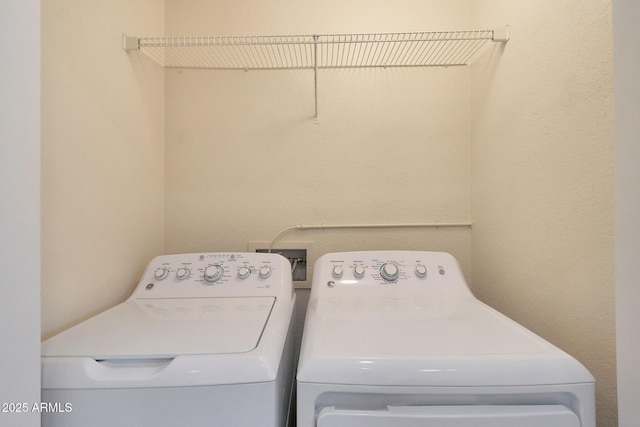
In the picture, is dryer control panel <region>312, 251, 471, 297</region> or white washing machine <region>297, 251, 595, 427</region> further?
dryer control panel <region>312, 251, 471, 297</region>

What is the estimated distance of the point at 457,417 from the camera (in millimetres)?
461

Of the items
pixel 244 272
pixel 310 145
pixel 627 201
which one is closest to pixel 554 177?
pixel 627 201

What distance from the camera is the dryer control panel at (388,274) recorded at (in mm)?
927

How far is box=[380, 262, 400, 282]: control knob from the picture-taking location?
95 cm

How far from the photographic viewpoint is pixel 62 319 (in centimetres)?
71

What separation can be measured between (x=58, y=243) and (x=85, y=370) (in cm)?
41

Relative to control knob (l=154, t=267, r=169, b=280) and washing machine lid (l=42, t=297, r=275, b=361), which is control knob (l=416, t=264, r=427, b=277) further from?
control knob (l=154, t=267, r=169, b=280)

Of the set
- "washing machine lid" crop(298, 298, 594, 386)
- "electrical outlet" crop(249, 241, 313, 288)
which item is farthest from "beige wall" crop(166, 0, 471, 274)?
"washing machine lid" crop(298, 298, 594, 386)

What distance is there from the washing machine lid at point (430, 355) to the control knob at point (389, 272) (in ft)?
0.90

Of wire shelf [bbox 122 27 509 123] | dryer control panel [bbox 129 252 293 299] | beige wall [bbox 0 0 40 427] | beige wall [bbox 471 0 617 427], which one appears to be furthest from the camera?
wire shelf [bbox 122 27 509 123]

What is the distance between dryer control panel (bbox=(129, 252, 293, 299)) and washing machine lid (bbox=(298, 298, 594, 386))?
0.31 meters

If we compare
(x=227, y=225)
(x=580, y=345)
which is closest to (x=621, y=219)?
(x=580, y=345)

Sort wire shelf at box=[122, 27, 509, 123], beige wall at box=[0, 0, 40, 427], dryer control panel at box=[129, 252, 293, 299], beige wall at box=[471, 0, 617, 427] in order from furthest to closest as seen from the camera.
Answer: wire shelf at box=[122, 27, 509, 123] < dryer control panel at box=[129, 252, 293, 299] < beige wall at box=[471, 0, 617, 427] < beige wall at box=[0, 0, 40, 427]

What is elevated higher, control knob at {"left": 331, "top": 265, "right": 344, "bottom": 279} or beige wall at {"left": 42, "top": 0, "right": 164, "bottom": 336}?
beige wall at {"left": 42, "top": 0, "right": 164, "bottom": 336}
